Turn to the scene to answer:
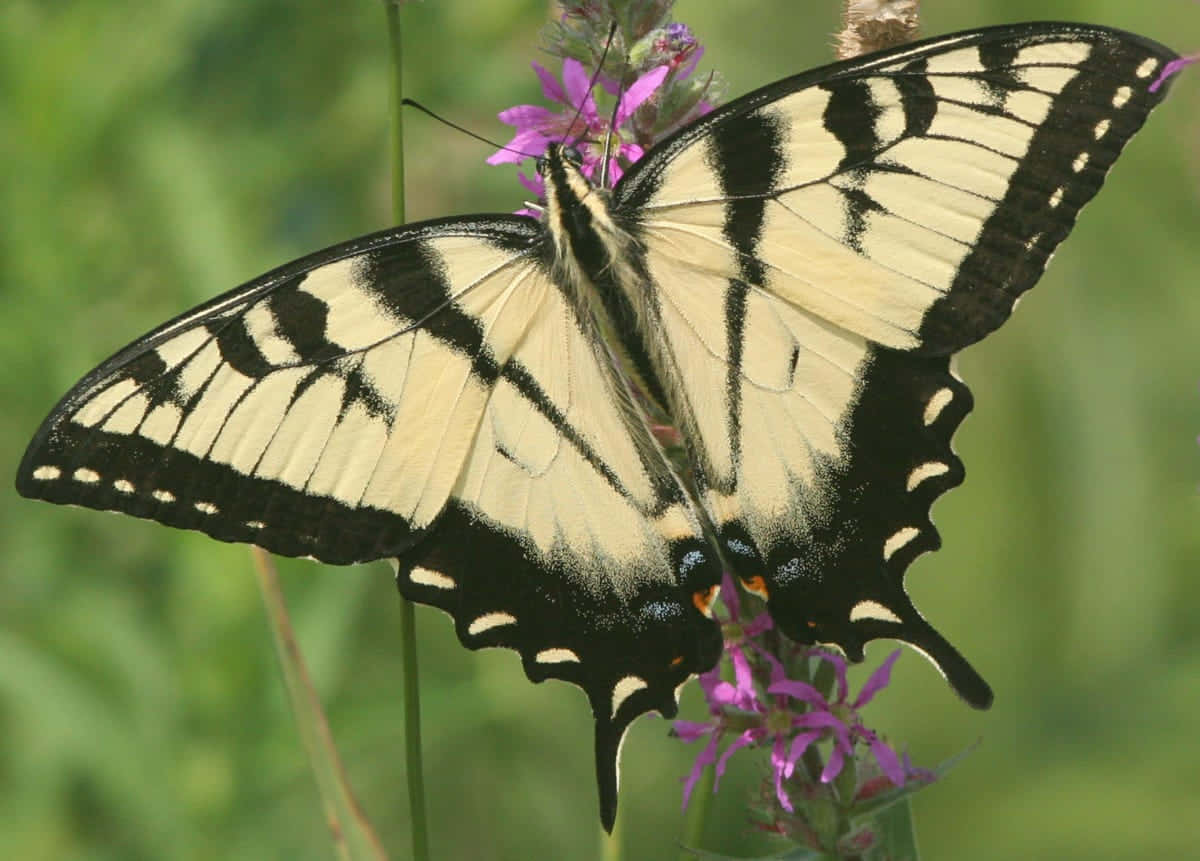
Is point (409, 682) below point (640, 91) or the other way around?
below

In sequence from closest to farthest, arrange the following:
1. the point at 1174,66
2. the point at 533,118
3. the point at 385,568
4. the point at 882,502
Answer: the point at 1174,66, the point at 882,502, the point at 533,118, the point at 385,568

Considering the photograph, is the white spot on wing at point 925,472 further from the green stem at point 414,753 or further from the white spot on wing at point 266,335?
the white spot on wing at point 266,335

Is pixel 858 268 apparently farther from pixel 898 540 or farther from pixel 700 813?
pixel 700 813

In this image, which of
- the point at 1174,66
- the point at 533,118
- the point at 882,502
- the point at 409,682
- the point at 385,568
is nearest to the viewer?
the point at 1174,66

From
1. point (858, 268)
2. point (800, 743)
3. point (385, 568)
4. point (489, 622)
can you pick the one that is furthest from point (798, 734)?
point (385, 568)

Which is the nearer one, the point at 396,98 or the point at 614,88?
the point at 396,98

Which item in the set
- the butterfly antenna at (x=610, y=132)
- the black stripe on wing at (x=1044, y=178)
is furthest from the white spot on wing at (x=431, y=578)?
the black stripe on wing at (x=1044, y=178)

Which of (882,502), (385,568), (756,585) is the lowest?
(756,585)
